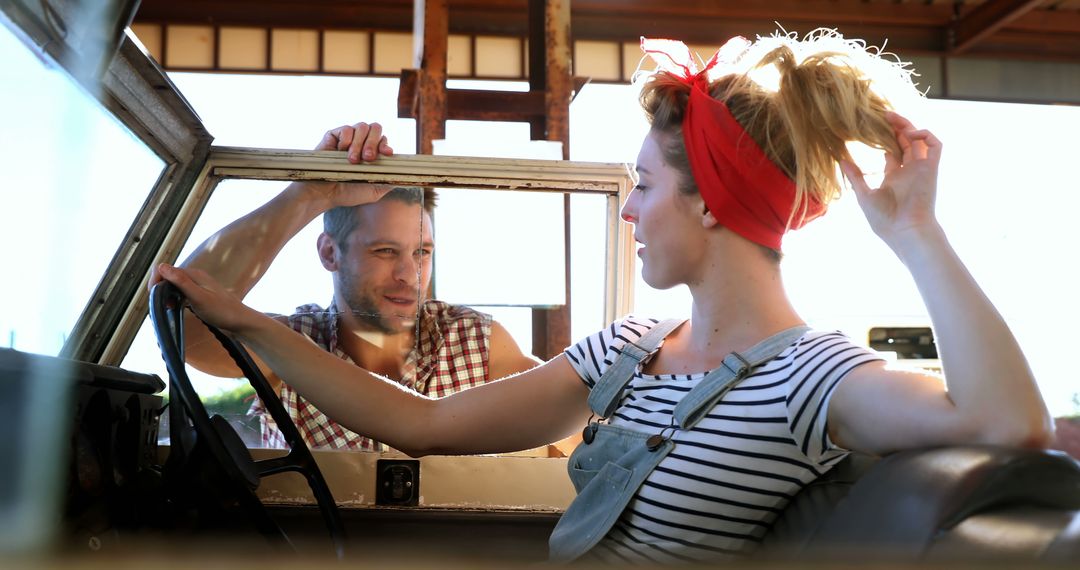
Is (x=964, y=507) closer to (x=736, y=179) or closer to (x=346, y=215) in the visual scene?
(x=736, y=179)

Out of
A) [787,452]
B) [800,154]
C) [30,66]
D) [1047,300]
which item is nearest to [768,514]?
[787,452]

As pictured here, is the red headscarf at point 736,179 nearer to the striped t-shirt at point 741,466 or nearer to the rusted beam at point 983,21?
the striped t-shirt at point 741,466

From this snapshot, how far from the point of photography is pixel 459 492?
8.00 feet

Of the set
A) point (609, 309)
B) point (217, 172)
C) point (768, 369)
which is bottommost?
point (768, 369)

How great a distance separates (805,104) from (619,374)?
57 centimetres

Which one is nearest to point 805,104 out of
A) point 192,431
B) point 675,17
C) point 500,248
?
point 192,431

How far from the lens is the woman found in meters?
1.26

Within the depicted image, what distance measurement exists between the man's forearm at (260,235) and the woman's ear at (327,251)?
0.06 metres

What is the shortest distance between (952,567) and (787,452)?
945mm

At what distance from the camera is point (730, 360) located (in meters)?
1.54

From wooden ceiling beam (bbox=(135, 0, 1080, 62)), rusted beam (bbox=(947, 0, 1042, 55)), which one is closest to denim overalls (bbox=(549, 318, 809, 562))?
wooden ceiling beam (bbox=(135, 0, 1080, 62))

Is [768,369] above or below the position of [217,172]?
below

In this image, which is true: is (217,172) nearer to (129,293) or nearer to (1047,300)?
(129,293)

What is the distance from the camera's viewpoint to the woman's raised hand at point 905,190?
131 centimetres
